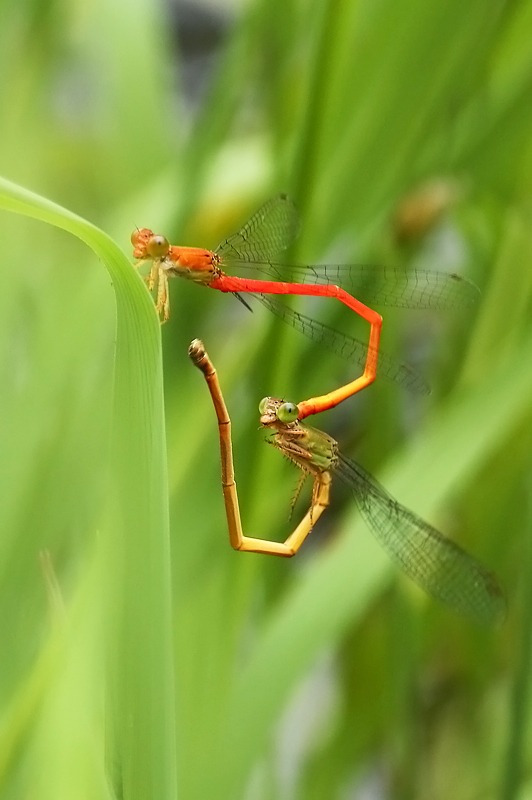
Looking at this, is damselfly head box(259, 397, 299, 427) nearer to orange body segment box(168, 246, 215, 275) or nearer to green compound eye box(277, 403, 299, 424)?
green compound eye box(277, 403, 299, 424)

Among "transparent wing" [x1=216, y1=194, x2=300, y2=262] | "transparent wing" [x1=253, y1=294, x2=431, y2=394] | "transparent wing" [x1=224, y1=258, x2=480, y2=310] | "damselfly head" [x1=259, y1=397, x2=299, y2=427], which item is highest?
"transparent wing" [x1=216, y1=194, x2=300, y2=262]

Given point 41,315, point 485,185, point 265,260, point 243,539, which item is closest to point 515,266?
→ point 485,185

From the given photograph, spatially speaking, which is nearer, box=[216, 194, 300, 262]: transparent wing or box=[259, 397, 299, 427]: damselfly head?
box=[259, 397, 299, 427]: damselfly head

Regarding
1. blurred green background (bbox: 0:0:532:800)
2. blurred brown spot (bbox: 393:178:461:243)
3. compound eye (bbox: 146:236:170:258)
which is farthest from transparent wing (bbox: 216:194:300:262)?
blurred brown spot (bbox: 393:178:461:243)

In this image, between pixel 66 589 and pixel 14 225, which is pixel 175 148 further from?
pixel 66 589

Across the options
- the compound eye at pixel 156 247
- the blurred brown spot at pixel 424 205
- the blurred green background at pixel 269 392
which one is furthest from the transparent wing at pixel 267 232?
the blurred brown spot at pixel 424 205

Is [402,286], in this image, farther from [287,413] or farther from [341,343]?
[287,413]
